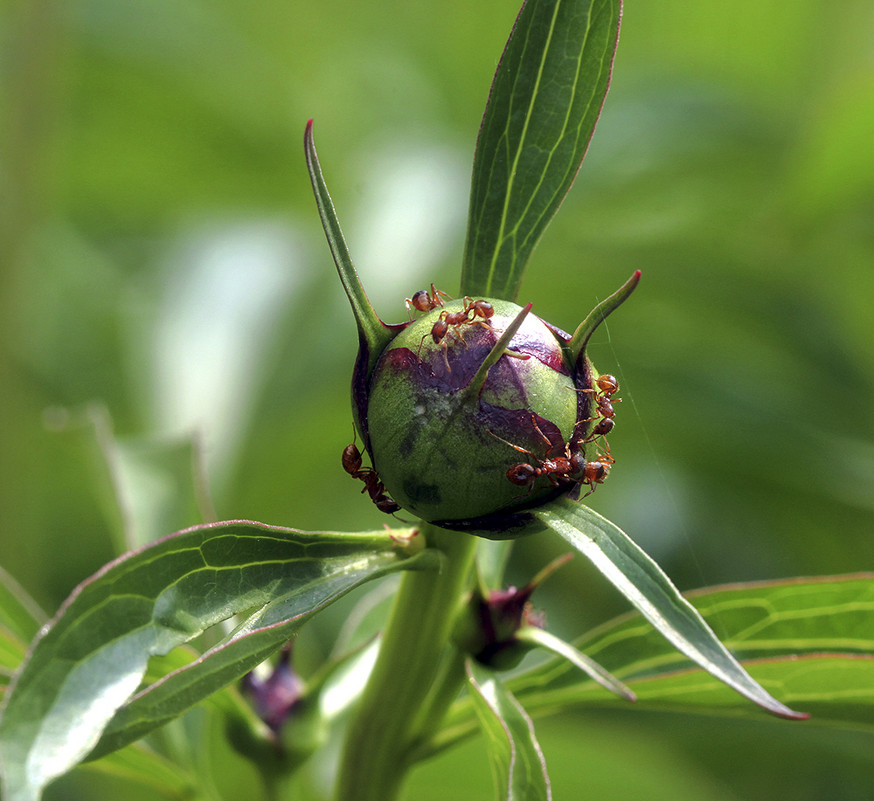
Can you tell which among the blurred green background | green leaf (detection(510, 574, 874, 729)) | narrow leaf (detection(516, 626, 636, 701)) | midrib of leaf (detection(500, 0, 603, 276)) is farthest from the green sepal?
the blurred green background

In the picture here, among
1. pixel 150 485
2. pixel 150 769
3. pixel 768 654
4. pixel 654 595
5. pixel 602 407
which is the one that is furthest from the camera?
pixel 150 485

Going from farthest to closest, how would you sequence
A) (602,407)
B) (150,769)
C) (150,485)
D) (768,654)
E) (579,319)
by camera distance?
1. (579,319)
2. (150,485)
3. (150,769)
4. (768,654)
5. (602,407)

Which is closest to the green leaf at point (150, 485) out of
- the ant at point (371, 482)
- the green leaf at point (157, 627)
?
the ant at point (371, 482)

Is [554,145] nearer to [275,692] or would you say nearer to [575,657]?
[575,657]

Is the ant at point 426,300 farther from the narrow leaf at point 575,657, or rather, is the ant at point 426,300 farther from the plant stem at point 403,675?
the narrow leaf at point 575,657

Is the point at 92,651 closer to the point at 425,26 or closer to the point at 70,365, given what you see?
the point at 70,365

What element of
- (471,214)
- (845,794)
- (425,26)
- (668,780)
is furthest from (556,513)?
(425,26)

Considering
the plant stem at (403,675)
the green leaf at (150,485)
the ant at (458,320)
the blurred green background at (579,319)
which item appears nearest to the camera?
the ant at (458,320)

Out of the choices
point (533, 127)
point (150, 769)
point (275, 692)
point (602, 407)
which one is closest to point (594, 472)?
point (602, 407)
